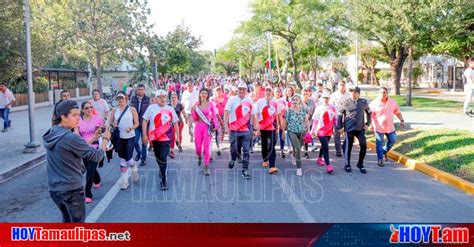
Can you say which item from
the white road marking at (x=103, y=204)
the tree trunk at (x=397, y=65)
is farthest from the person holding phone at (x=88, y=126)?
the tree trunk at (x=397, y=65)

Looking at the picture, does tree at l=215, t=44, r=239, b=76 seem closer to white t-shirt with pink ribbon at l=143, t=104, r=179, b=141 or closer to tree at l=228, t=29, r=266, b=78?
tree at l=228, t=29, r=266, b=78

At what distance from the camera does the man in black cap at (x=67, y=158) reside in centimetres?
413

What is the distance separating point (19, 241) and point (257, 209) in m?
3.22

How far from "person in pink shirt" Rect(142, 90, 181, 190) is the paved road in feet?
1.58

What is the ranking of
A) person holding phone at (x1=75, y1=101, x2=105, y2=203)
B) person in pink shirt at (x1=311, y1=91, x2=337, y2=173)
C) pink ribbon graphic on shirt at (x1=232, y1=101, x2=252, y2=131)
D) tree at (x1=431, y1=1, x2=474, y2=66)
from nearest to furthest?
person holding phone at (x1=75, y1=101, x2=105, y2=203)
pink ribbon graphic on shirt at (x1=232, y1=101, x2=252, y2=131)
person in pink shirt at (x1=311, y1=91, x2=337, y2=173)
tree at (x1=431, y1=1, x2=474, y2=66)

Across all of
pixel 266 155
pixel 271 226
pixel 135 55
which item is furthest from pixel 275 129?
pixel 135 55

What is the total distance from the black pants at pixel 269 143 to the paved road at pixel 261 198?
334 millimetres

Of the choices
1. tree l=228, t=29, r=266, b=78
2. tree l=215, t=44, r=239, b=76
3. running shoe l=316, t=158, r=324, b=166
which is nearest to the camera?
running shoe l=316, t=158, r=324, b=166

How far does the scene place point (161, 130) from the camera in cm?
760

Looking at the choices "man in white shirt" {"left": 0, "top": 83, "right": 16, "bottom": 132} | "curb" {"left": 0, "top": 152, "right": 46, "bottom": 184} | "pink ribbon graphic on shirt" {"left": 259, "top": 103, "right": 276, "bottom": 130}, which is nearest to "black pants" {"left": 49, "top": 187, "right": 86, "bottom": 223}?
"pink ribbon graphic on shirt" {"left": 259, "top": 103, "right": 276, "bottom": 130}

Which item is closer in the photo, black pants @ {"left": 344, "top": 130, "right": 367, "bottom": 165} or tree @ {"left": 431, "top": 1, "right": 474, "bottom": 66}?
black pants @ {"left": 344, "top": 130, "right": 367, "bottom": 165}

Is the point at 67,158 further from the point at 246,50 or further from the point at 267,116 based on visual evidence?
the point at 246,50

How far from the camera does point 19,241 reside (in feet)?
13.0

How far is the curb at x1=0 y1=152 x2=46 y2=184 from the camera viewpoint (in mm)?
8867
